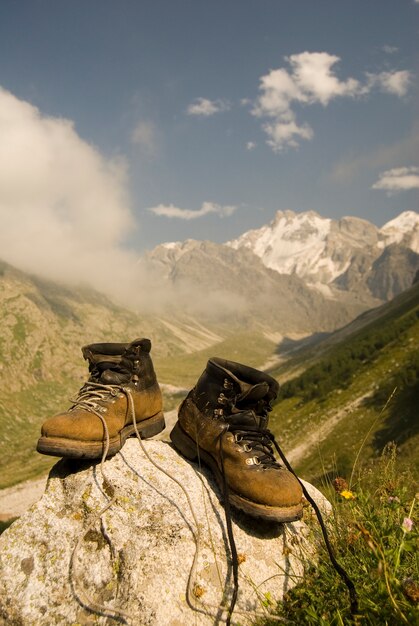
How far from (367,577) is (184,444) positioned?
10.2 feet

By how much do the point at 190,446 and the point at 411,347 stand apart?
208ft

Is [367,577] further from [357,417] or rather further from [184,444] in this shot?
[357,417]

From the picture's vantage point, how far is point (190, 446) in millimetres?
5531

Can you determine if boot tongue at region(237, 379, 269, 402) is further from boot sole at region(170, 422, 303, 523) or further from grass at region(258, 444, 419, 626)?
grass at region(258, 444, 419, 626)

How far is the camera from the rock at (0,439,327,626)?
141 inches

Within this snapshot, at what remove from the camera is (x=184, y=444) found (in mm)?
5652

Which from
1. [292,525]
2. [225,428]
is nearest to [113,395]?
[225,428]

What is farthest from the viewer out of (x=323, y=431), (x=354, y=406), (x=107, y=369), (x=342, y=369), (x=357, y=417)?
(x=342, y=369)

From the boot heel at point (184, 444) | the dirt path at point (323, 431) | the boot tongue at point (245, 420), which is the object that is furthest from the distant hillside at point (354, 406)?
the boot tongue at point (245, 420)

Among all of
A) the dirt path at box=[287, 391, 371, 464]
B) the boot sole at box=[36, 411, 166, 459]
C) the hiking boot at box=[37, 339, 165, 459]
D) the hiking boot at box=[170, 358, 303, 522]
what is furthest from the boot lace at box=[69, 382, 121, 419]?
the dirt path at box=[287, 391, 371, 464]

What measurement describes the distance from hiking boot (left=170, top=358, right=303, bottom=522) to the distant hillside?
849 inches

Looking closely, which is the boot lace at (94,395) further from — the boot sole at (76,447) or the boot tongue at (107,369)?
the boot sole at (76,447)

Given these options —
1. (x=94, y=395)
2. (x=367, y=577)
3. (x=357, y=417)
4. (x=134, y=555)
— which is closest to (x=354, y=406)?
(x=357, y=417)

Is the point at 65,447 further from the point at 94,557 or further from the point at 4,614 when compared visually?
the point at 4,614
